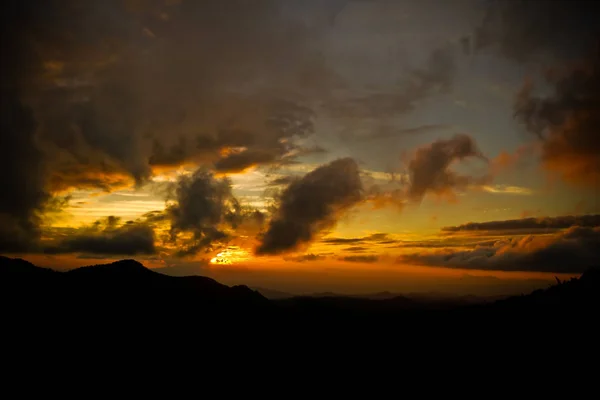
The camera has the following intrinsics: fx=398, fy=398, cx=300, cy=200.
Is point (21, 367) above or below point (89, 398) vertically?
above

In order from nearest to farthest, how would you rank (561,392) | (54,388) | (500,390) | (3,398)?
(561,392) < (500,390) < (3,398) < (54,388)

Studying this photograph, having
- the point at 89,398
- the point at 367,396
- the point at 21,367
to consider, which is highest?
the point at 21,367

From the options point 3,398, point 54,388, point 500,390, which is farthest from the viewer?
point 54,388

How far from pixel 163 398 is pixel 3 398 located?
68487 mm

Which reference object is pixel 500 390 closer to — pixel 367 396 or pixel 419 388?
pixel 419 388

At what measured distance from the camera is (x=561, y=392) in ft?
486

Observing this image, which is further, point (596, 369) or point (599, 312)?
point (599, 312)

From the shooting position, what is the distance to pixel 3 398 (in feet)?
584

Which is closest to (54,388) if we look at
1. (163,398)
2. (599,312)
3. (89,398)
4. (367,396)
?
(89,398)

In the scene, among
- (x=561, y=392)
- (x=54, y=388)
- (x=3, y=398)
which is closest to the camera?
(x=561, y=392)

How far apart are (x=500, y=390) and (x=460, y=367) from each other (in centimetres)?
2952

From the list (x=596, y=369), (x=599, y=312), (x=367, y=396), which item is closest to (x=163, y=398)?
(x=367, y=396)

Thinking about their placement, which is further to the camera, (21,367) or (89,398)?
(21,367)

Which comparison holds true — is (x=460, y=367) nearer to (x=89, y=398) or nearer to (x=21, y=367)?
(x=89, y=398)
